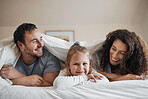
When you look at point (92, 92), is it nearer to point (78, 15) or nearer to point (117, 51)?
point (117, 51)

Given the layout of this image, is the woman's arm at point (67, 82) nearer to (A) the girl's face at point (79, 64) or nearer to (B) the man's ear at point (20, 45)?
(A) the girl's face at point (79, 64)

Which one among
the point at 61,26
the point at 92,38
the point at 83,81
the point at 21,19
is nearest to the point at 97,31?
the point at 92,38

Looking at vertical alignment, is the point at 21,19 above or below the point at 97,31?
above

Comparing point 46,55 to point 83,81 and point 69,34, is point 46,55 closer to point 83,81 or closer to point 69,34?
point 83,81

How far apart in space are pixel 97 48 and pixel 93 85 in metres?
0.57

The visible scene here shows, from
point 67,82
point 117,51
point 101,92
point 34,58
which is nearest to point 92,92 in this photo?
point 101,92

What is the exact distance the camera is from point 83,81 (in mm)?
864

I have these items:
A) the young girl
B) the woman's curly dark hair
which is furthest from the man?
the woman's curly dark hair

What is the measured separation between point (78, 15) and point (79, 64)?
2033 millimetres

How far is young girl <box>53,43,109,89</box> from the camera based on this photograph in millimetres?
839

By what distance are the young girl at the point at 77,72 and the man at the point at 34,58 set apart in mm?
185

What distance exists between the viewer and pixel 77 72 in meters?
1.00

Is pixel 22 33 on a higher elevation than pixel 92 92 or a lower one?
higher

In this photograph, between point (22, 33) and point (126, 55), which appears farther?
Result: point (22, 33)
